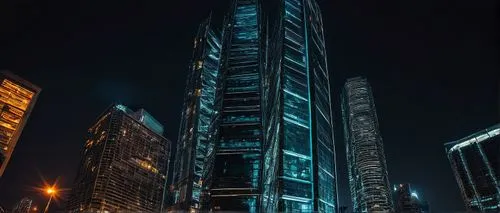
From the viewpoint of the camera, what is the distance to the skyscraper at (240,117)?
127125 millimetres

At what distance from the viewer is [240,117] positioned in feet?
467

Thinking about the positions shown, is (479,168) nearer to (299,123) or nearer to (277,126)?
(299,123)

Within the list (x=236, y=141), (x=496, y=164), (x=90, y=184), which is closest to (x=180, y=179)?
(x=90, y=184)

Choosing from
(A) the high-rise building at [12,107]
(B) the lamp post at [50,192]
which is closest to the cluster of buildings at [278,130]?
(A) the high-rise building at [12,107]

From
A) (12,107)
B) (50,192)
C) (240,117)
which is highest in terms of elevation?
(240,117)

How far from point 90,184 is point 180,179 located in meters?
44.1

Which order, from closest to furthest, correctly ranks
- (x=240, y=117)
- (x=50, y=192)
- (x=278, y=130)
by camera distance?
(x=50, y=192) < (x=278, y=130) < (x=240, y=117)

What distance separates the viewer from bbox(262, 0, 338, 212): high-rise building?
108938 mm

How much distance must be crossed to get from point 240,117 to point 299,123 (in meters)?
29.5

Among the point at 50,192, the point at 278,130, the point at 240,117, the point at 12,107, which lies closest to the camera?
the point at 50,192

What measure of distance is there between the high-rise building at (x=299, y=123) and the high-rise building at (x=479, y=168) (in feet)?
138

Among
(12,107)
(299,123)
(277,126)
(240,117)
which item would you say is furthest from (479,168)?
(12,107)

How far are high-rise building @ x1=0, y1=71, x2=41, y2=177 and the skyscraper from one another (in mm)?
59532

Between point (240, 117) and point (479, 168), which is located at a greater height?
point (240, 117)
